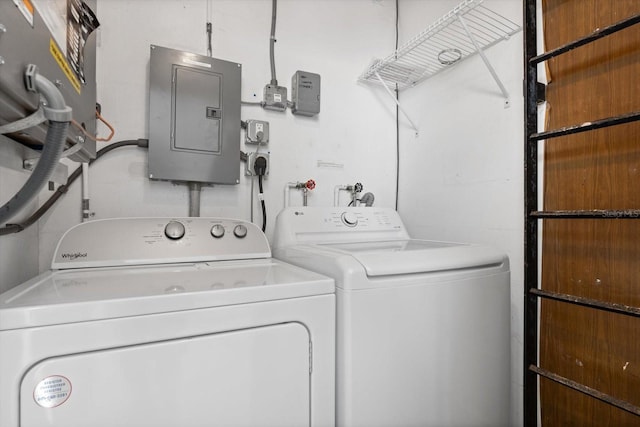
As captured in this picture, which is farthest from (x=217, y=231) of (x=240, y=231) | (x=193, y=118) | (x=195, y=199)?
(x=193, y=118)

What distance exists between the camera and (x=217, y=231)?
145cm

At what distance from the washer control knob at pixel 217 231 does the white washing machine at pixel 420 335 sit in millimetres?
348

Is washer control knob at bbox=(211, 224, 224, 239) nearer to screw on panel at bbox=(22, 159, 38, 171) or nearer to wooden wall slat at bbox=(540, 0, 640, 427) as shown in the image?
screw on panel at bbox=(22, 159, 38, 171)

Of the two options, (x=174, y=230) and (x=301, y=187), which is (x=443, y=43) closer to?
(x=301, y=187)

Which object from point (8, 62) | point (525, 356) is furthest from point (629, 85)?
point (8, 62)

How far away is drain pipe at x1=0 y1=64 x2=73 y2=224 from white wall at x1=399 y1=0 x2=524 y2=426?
65.8 inches

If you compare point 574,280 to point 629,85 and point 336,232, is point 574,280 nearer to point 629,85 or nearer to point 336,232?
point 629,85

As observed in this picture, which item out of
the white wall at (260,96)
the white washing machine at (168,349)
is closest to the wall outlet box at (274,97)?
the white wall at (260,96)

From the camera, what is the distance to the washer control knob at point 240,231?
58.7 inches

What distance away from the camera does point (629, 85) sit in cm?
115

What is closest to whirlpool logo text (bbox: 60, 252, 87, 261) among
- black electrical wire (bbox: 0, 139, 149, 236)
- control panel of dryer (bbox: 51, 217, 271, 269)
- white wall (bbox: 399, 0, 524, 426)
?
control panel of dryer (bbox: 51, 217, 271, 269)

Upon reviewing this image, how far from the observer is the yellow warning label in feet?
2.66

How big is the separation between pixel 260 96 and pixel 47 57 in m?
1.22

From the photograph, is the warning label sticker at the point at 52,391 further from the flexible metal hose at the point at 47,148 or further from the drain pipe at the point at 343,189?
the drain pipe at the point at 343,189
